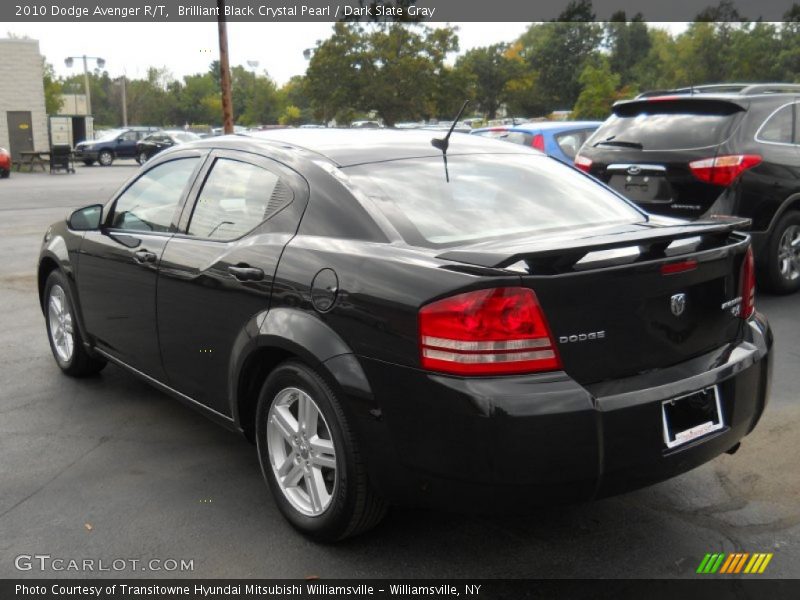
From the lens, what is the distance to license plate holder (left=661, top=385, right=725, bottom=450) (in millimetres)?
3006

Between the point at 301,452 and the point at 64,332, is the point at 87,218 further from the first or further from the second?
the point at 301,452

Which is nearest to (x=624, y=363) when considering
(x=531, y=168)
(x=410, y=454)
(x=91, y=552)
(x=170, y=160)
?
(x=410, y=454)

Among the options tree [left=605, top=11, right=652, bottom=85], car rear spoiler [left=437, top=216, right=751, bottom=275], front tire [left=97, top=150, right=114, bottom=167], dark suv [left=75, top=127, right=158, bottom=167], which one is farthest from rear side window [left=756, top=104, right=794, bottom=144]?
tree [left=605, top=11, right=652, bottom=85]

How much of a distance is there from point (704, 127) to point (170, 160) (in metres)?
4.77

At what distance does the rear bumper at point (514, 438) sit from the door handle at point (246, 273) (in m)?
0.79

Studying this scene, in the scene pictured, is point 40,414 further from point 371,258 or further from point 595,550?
point 595,550

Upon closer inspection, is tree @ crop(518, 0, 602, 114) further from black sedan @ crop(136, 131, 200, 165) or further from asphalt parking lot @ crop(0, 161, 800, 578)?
asphalt parking lot @ crop(0, 161, 800, 578)

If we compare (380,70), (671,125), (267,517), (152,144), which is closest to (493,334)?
(267,517)

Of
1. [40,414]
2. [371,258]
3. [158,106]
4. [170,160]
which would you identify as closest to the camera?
[371,258]

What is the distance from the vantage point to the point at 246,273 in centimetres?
366

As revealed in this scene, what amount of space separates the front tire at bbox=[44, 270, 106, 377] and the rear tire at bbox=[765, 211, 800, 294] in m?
5.60

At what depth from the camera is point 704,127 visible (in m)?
7.43

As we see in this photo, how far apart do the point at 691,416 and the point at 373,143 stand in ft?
6.26

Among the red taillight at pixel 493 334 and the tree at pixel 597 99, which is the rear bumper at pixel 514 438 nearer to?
the red taillight at pixel 493 334
